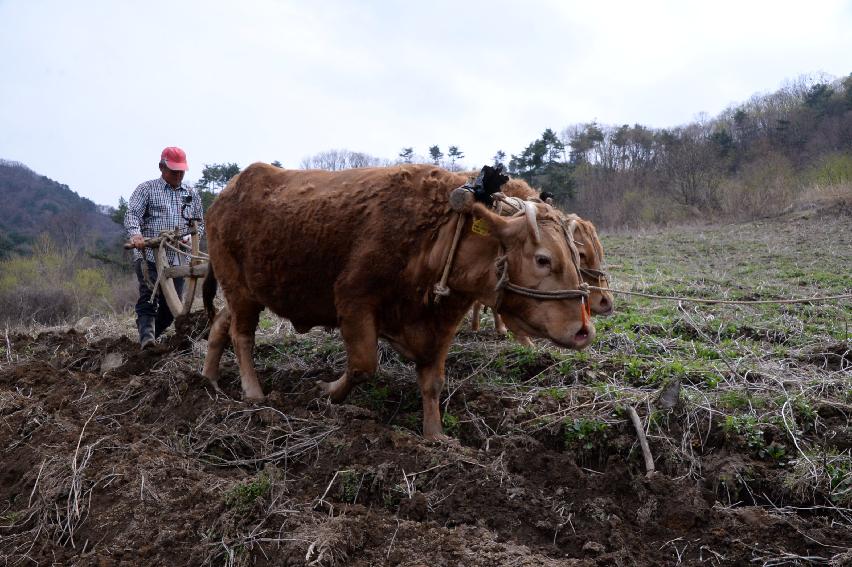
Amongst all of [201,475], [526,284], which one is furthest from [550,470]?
[201,475]

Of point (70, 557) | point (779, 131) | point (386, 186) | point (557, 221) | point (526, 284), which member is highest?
point (779, 131)

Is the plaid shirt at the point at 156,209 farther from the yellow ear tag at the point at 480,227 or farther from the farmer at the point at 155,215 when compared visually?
the yellow ear tag at the point at 480,227

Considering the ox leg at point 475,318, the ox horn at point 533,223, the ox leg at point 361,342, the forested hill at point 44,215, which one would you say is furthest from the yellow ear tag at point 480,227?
the forested hill at point 44,215

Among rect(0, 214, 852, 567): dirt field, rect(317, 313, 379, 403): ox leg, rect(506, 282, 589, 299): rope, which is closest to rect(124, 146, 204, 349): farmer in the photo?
rect(0, 214, 852, 567): dirt field

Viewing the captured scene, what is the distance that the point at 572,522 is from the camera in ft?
10.6

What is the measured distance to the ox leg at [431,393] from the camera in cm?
440

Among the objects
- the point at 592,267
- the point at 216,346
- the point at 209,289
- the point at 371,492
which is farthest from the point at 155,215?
the point at 371,492

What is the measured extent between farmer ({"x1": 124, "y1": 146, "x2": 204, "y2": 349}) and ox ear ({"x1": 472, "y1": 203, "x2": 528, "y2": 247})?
428cm

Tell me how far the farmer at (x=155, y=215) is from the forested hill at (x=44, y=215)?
1337 inches

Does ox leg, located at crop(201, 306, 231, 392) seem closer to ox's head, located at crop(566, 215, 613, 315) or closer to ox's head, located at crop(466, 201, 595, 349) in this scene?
ox's head, located at crop(466, 201, 595, 349)

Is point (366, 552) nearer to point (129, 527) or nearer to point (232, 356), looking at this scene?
point (129, 527)

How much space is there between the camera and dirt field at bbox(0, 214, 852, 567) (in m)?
3.02

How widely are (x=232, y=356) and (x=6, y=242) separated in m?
39.2

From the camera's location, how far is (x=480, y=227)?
4.04 metres
